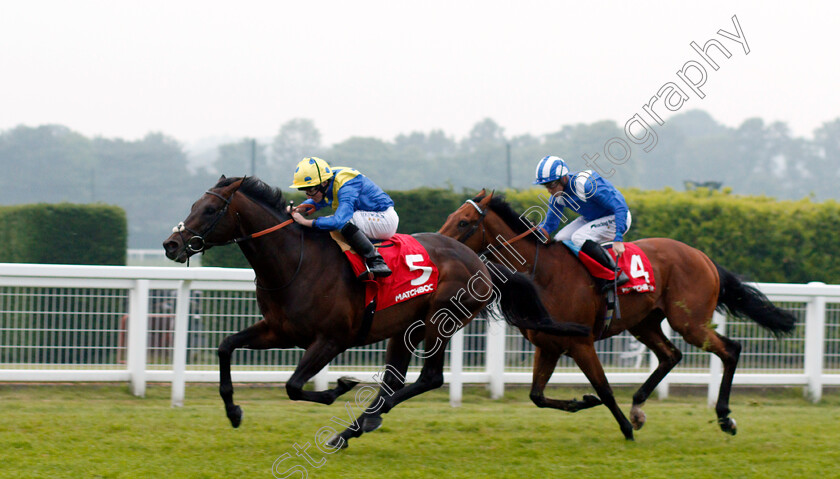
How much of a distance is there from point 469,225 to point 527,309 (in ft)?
2.22

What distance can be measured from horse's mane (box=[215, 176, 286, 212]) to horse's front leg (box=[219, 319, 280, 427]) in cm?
63

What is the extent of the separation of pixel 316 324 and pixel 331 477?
33.2 inches

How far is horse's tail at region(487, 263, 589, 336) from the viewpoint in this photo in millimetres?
4969

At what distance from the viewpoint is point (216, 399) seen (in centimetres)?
623

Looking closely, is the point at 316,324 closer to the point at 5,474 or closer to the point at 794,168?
the point at 5,474

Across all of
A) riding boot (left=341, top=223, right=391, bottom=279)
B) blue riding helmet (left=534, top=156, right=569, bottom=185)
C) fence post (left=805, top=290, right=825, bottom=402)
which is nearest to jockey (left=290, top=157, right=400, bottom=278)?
riding boot (left=341, top=223, right=391, bottom=279)

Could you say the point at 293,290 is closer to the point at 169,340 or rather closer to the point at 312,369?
the point at 312,369

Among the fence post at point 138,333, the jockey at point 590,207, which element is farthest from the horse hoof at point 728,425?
the fence post at point 138,333

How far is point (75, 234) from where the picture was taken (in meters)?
8.84

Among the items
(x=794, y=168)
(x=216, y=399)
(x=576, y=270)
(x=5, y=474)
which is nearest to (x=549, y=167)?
(x=576, y=270)

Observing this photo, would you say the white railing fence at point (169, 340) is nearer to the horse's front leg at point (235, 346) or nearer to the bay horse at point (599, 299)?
the bay horse at point (599, 299)

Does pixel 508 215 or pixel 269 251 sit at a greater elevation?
pixel 508 215

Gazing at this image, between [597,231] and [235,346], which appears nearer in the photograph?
[235,346]

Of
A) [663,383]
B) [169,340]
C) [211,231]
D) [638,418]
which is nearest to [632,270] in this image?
[638,418]
